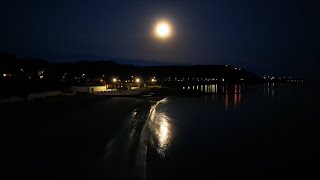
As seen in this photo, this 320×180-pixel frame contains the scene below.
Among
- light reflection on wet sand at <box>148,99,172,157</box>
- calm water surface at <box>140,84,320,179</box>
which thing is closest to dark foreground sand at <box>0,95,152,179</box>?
light reflection on wet sand at <box>148,99,172,157</box>

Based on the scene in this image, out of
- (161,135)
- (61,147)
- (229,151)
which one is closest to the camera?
(61,147)

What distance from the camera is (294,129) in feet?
90.0

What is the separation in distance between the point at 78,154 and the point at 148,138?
790cm

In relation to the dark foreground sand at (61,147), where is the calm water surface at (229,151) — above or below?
below

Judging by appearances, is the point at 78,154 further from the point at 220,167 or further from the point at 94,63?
the point at 94,63

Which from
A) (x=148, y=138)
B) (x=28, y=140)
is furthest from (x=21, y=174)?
(x=148, y=138)

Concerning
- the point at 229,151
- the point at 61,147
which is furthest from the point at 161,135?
the point at 61,147

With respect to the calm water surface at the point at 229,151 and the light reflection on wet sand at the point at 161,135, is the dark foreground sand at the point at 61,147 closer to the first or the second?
the light reflection on wet sand at the point at 161,135

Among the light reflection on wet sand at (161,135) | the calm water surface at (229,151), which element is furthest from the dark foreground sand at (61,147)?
the calm water surface at (229,151)

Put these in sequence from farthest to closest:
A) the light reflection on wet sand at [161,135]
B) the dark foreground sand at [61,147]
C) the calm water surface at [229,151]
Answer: the light reflection on wet sand at [161,135]
the calm water surface at [229,151]
the dark foreground sand at [61,147]

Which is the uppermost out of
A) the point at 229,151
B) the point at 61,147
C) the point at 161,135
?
the point at 61,147

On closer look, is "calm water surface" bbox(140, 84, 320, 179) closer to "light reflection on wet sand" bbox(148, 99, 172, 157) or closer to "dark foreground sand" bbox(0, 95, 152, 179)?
Answer: "light reflection on wet sand" bbox(148, 99, 172, 157)

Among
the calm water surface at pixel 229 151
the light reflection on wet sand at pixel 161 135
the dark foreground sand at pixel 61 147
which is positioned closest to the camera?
the dark foreground sand at pixel 61 147

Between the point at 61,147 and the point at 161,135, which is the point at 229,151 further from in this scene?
the point at 61,147
